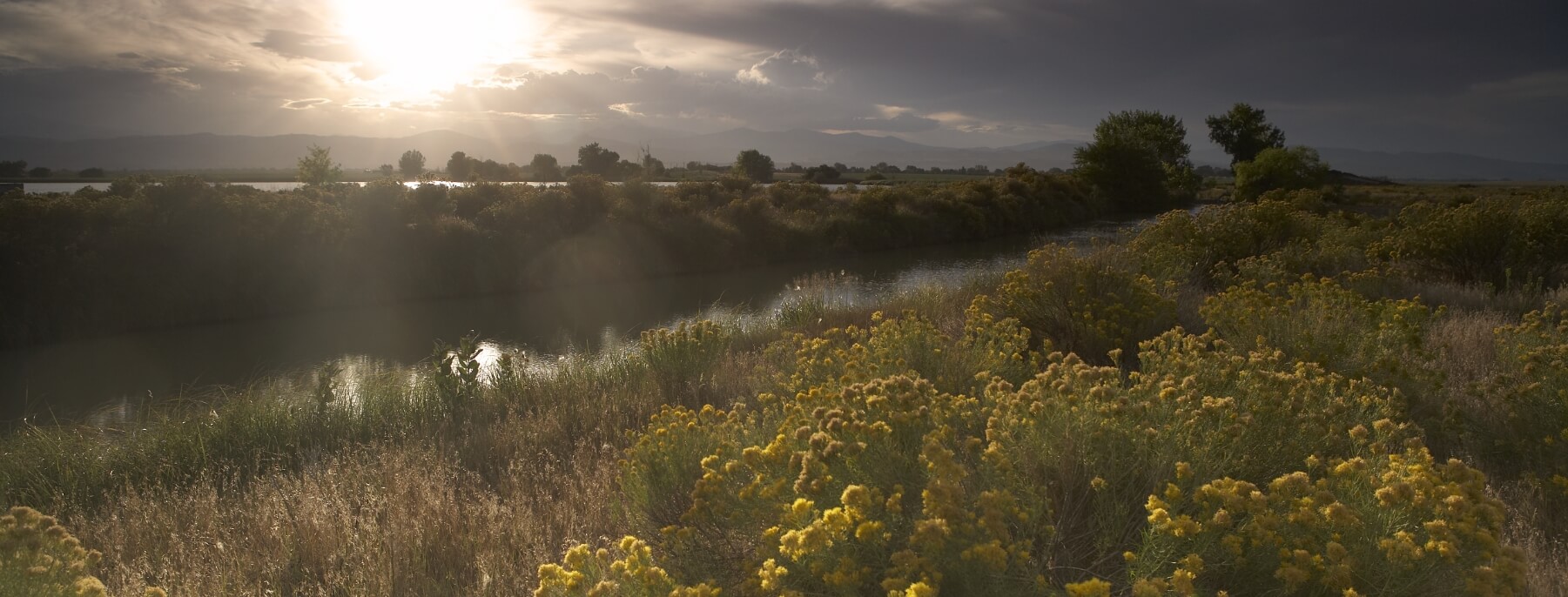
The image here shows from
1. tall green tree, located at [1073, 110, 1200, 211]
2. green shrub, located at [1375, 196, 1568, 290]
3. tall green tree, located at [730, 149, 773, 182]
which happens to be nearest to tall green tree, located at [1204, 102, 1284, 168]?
tall green tree, located at [1073, 110, 1200, 211]

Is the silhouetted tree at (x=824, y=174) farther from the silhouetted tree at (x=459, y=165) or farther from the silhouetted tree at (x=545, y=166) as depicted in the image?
the silhouetted tree at (x=459, y=165)

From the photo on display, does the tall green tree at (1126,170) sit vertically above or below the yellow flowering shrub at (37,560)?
above

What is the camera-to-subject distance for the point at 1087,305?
7.20 m

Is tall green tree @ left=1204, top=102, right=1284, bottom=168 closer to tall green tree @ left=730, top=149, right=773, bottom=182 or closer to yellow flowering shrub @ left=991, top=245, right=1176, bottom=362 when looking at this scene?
tall green tree @ left=730, top=149, right=773, bottom=182

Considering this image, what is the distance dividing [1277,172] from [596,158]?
117ft

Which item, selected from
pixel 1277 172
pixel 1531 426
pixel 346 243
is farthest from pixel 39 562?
pixel 1277 172

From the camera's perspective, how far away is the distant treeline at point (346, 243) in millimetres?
14309

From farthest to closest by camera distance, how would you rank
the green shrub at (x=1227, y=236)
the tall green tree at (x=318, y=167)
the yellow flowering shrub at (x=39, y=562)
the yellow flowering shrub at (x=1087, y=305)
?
1. the tall green tree at (x=318, y=167)
2. the green shrub at (x=1227, y=236)
3. the yellow flowering shrub at (x=1087, y=305)
4. the yellow flowering shrub at (x=39, y=562)

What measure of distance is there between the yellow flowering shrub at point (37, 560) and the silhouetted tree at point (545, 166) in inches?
1414

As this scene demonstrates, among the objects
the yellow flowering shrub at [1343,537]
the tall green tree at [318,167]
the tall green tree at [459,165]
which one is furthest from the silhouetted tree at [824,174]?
the yellow flowering shrub at [1343,537]

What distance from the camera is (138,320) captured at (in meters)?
14.5

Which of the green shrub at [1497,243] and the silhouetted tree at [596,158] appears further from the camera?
the silhouetted tree at [596,158]

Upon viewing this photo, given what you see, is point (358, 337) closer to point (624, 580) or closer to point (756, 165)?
point (624, 580)

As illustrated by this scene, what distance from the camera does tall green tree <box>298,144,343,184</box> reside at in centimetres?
3631
